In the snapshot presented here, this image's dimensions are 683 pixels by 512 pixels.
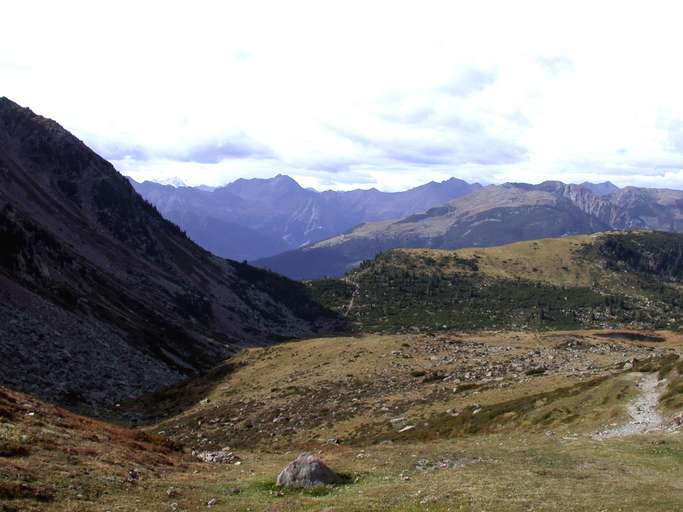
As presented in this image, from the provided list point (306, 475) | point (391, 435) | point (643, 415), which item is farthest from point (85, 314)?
point (643, 415)

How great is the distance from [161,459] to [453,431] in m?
21.3

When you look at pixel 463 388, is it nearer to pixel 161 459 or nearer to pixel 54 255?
pixel 161 459

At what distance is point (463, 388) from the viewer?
5428cm

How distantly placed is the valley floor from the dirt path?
15cm

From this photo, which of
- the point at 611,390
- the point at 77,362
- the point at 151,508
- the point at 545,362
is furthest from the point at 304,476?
the point at 77,362

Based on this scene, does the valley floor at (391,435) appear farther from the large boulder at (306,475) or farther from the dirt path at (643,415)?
the large boulder at (306,475)

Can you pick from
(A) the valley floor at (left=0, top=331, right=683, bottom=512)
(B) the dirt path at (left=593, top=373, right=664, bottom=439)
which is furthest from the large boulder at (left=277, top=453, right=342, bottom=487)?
(B) the dirt path at (left=593, top=373, right=664, bottom=439)

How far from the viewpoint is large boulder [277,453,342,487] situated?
25.1m

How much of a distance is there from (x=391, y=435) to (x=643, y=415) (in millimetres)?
17377

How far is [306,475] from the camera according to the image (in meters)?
25.4

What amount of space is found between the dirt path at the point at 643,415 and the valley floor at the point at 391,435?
0.15 m

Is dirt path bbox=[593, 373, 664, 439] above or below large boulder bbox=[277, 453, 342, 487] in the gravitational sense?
below

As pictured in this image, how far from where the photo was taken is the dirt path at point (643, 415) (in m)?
35.9

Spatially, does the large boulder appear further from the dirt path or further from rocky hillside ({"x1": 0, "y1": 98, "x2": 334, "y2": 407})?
Answer: rocky hillside ({"x1": 0, "y1": 98, "x2": 334, "y2": 407})
